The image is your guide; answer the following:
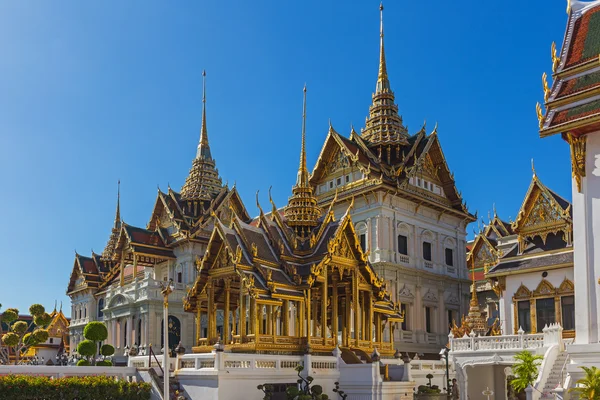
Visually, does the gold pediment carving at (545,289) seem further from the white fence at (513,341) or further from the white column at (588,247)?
the white column at (588,247)

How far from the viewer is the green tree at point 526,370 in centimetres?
2147

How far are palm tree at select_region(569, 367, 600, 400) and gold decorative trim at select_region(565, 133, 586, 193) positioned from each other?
521 centimetres

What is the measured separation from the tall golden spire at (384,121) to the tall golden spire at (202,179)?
44.3 feet

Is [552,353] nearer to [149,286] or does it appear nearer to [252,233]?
[252,233]

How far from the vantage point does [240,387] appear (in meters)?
15.7

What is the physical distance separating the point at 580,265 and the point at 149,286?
32.6 meters

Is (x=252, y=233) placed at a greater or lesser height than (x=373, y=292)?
greater

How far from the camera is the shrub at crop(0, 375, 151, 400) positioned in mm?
14680

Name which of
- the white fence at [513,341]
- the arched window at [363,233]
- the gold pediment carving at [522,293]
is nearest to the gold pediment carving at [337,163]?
the arched window at [363,233]

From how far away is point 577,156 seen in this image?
1917 centimetres

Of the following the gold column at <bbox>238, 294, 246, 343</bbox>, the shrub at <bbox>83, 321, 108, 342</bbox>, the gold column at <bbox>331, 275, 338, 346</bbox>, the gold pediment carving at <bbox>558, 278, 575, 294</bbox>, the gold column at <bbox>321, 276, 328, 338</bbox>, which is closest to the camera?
the gold column at <bbox>238, 294, 246, 343</bbox>

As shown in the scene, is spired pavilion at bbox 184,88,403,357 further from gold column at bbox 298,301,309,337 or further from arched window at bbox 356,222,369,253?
arched window at bbox 356,222,369,253

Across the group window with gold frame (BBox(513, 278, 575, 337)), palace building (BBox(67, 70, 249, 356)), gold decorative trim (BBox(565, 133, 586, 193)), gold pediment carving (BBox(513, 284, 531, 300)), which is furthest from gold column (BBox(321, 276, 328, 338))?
palace building (BBox(67, 70, 249, 356))

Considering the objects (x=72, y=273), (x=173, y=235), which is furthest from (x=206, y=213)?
(x=72, y=273)
